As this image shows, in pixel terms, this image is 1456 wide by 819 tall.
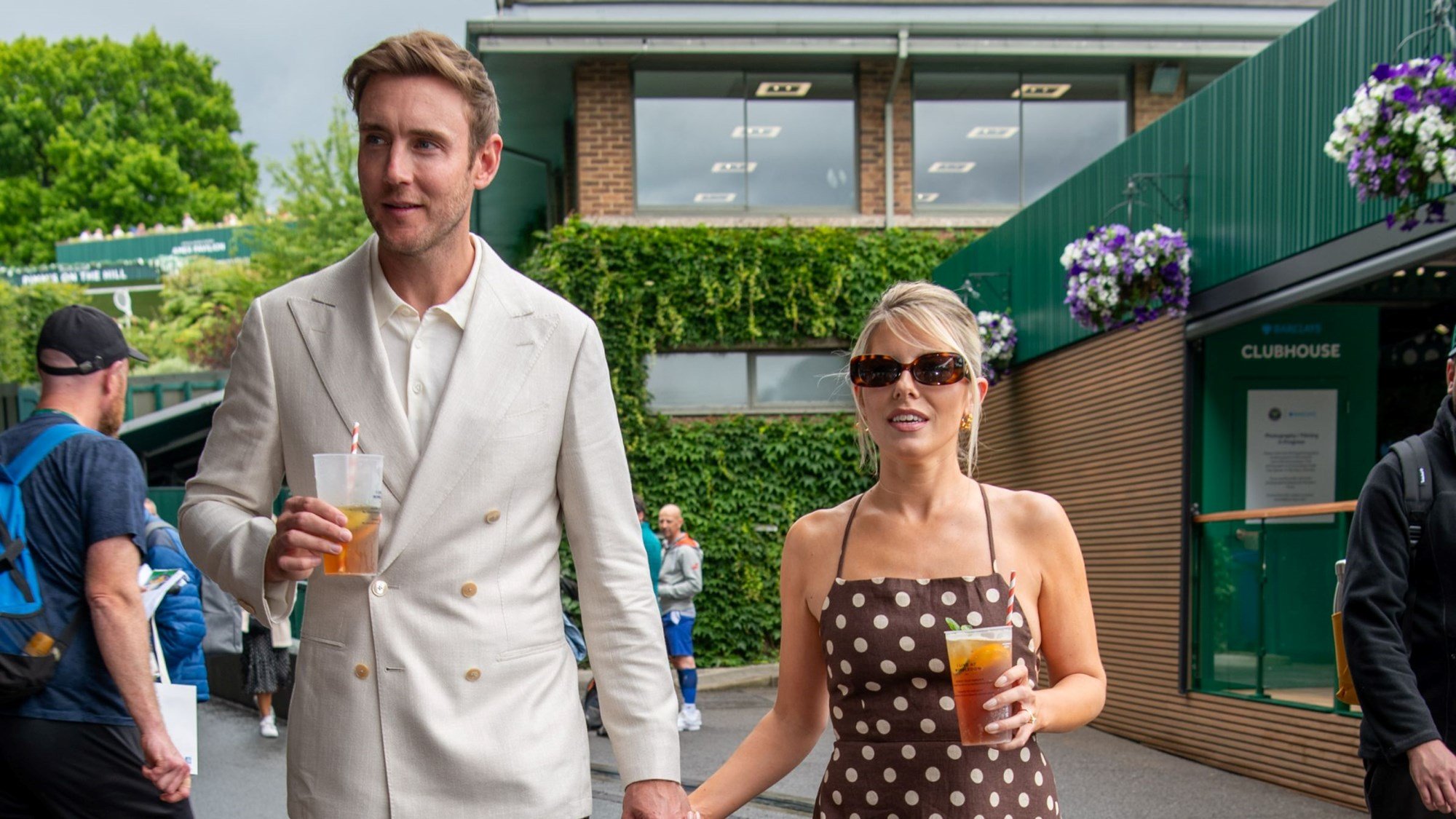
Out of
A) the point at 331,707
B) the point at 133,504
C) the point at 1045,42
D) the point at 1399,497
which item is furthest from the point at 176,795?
the point at 1045,42

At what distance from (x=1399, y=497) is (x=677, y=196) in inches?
607

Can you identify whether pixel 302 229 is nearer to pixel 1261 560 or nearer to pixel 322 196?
pixel 322 196

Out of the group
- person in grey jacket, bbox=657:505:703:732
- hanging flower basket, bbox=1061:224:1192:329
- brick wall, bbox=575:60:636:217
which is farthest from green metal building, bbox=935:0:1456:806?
brick wall, bbox=575:60:636:217

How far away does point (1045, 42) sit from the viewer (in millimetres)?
18422

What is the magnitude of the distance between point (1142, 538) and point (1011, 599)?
381 inches

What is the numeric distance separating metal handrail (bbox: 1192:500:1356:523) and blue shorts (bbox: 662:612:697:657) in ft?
14.4

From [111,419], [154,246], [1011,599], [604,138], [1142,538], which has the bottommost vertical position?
[1142,538]

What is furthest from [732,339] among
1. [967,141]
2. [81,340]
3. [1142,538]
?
[81,340]

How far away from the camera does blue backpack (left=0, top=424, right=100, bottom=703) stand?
3541 millimetres

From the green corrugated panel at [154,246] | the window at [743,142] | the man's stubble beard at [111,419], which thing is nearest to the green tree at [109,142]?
the green corrugated panel at [154,246]

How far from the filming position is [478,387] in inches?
101

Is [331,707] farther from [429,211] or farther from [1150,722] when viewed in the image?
[1150,722]

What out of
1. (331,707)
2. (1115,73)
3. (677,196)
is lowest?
(331,707)

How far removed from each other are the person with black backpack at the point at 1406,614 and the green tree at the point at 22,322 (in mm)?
40627
